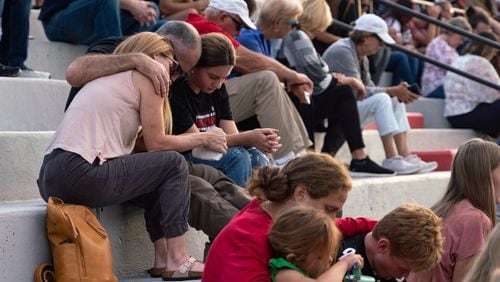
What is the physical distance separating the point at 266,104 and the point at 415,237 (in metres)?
2.59

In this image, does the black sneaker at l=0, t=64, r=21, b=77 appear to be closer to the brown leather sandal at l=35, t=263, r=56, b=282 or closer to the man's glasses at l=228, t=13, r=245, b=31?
the man's glasses at l=228, t=13, r=245, b=31

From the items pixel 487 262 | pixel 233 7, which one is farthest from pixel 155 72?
pixel 487 262

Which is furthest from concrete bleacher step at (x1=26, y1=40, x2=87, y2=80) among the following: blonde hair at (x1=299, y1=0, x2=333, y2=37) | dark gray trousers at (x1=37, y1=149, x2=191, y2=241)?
dark gray trousers at (x1=37, y1=149, x2=191, y2=241)

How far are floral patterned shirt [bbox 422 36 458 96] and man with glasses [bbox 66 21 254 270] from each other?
213 inches

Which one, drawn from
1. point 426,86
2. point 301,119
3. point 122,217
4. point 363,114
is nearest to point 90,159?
point 122,217

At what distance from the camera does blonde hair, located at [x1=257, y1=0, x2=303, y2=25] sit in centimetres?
720

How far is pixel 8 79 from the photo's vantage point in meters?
6.45

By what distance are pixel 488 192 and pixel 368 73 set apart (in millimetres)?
3506

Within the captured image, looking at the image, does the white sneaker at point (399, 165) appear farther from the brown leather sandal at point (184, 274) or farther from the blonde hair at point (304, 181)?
the blonde hair at point (304, 181)

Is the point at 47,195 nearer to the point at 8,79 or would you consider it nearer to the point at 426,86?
the point at 8,79

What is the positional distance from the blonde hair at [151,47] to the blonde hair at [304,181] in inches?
50.6

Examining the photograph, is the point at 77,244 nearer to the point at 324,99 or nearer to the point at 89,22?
the point at 89,22

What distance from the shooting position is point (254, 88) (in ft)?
22.3

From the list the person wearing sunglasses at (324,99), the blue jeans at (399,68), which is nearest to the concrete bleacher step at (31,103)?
the person wearing sunglasses at (324,99)
